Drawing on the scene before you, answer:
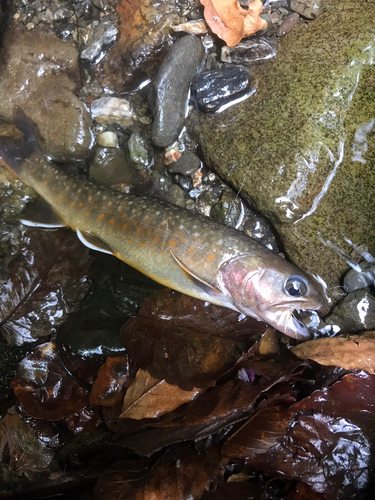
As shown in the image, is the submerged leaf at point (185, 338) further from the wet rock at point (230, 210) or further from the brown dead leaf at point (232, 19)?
the brown dead leaf at point (232, 19)

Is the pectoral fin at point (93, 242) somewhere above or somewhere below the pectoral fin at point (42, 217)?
below

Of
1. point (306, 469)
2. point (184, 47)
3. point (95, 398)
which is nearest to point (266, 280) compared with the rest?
point (306, 469)

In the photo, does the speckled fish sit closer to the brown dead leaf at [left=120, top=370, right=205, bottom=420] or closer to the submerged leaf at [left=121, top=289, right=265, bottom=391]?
the submerged leaf at [left=121, top=289, right=265, bottom=391]

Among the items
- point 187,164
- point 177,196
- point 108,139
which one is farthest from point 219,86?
point 108,139

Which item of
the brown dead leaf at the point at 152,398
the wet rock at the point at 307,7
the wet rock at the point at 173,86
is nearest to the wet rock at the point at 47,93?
the wet rock at the point at 173,86

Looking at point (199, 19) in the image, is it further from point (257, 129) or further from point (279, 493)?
point (279, 493)

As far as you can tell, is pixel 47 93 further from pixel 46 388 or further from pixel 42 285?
pixel 46 388
